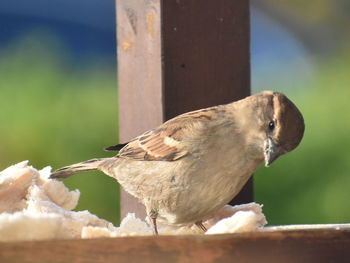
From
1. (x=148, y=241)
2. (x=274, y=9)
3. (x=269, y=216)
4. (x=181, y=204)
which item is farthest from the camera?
(x=274, y=9)

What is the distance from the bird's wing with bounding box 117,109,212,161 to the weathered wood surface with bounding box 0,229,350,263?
93 cm

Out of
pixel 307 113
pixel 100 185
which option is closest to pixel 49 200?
pixel 100 185

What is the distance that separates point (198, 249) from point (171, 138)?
1.05 metres

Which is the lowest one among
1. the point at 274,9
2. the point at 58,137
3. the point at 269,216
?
the point at 269,216

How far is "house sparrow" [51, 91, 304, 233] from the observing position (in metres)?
1.86

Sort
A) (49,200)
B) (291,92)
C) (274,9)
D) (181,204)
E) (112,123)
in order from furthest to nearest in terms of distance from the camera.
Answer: (274,9)
(291,92)
(112,123)
(181,204)
(49,200)

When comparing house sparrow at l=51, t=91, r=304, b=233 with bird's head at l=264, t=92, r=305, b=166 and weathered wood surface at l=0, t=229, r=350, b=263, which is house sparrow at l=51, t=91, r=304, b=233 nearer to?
bird's head at l=264, t=92, r=305, b=166

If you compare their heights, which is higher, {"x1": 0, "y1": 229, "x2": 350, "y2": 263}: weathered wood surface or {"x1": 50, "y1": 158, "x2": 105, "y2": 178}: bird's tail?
{"x1": 0, "y1": 229, "x2": 350, "y2": 263}: weathered wood surface

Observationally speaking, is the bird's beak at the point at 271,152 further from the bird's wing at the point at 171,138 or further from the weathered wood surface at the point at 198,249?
the weathered wood surface at the point at 198,249

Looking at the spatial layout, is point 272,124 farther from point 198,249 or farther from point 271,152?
point 198,249

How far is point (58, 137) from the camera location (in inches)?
146

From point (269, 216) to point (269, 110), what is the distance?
1599mm

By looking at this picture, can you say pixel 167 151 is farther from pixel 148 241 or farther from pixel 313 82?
pixel 313 82

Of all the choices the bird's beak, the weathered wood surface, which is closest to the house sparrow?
the bird's beak
